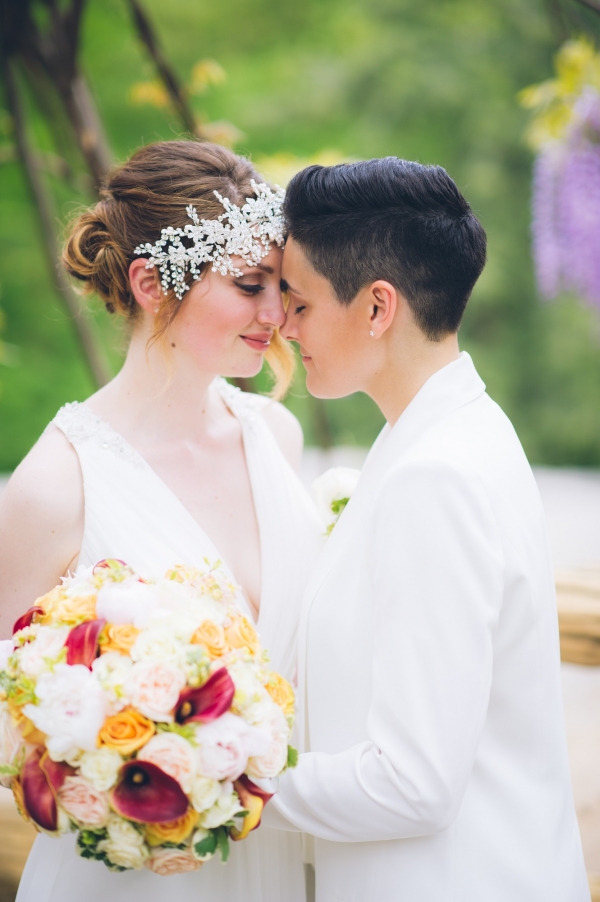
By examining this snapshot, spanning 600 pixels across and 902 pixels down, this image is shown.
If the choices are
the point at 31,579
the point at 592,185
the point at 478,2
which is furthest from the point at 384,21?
the point at 31,579

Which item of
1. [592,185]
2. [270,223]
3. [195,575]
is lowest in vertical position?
[195,575]

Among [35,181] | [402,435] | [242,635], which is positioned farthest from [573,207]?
[242,635]

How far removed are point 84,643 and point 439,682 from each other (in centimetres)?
58

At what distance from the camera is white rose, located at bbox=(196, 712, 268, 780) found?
3.85 feet

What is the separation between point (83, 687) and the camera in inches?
47.0

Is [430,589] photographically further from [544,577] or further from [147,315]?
[147,315]

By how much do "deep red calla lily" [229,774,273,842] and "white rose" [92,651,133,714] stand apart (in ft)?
0.78

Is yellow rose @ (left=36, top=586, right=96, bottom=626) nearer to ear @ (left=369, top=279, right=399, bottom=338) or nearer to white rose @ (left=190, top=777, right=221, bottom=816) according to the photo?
white rose @ (left=190, top=777, right=221, bottom=816)

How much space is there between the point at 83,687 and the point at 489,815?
791 mm

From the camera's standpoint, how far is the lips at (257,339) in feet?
6.79

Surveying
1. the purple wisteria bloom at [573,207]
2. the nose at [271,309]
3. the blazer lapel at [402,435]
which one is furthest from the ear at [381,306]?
Answer: the purple wisteria bloom at [573,207]

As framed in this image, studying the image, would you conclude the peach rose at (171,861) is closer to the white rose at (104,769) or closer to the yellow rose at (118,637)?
the white rose at (104,769)

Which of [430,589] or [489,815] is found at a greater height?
[430,589]

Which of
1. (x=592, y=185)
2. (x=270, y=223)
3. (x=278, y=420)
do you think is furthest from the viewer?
(x=592, y=185)
